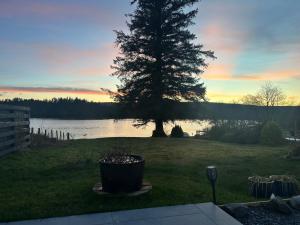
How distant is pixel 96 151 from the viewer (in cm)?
1407

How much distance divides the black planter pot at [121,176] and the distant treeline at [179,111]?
60.4ft

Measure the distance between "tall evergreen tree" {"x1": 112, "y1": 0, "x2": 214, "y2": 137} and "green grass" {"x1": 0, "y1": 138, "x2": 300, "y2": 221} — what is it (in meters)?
10.9

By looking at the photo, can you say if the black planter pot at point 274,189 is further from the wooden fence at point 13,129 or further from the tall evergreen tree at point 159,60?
the tall evergreen tree at point 159,60

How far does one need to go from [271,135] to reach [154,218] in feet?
47.0

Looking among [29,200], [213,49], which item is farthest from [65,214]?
[213,49]

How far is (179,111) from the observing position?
84.2ft

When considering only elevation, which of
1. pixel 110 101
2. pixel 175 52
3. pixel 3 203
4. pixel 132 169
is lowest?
Result: pixel 3 203

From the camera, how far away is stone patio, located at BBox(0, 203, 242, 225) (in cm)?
529

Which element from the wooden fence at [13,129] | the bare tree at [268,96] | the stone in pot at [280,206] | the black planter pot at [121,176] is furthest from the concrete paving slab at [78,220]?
the bare tree at [268,96]

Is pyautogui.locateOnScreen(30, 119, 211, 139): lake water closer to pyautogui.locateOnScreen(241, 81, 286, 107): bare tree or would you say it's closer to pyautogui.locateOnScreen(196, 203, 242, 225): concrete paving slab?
pyautogui.locateOnScreen(241, 81, 286, 107): bare tree

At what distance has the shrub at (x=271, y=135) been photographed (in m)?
18.2

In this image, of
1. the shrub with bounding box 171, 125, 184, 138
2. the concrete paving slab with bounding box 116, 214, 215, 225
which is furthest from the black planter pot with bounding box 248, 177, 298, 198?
the shrub with bounding box 171, 125, 184, 138

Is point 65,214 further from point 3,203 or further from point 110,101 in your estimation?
point 110,101

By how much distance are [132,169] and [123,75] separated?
20493mm
